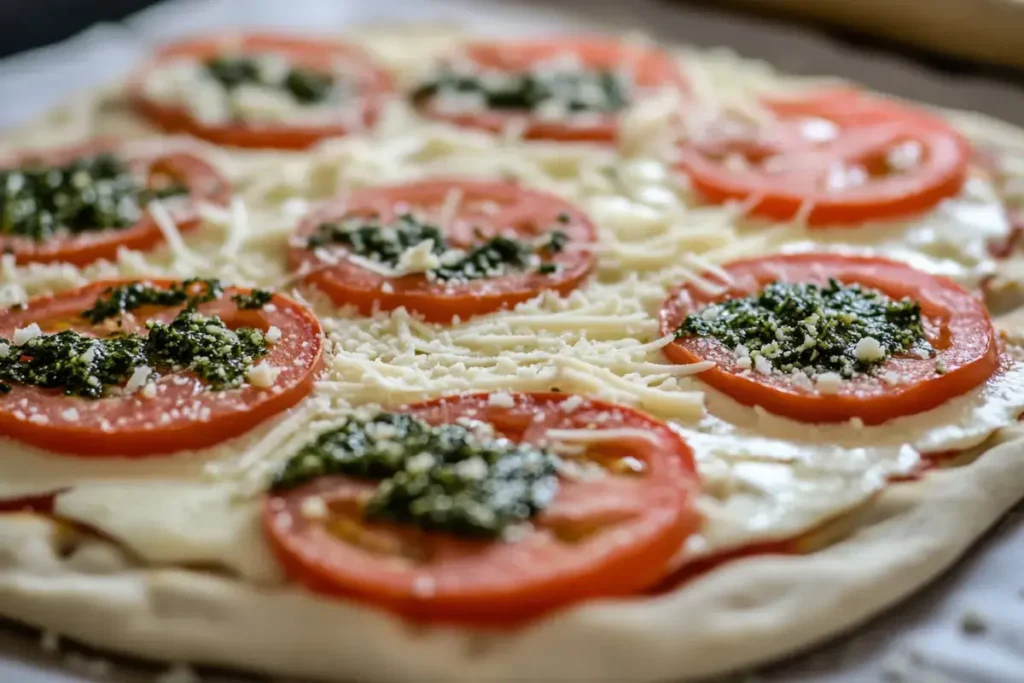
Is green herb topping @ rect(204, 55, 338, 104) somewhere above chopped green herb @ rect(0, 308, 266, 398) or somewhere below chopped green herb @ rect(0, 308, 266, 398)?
below

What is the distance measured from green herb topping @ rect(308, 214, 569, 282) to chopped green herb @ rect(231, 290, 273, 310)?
0.29m

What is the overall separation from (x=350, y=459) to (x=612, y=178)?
5.00 feet

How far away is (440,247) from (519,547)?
3.51 feet

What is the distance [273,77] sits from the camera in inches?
149

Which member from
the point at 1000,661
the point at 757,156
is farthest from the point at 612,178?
the point at 1000,661

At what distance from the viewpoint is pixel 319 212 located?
288 centimetres

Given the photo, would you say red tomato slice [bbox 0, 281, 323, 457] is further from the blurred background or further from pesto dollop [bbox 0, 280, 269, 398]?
the blurred background

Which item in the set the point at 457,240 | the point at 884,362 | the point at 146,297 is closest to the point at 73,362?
the point at 146,297

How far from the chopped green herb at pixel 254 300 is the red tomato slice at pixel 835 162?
1248mm

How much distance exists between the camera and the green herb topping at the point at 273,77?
3.72 m

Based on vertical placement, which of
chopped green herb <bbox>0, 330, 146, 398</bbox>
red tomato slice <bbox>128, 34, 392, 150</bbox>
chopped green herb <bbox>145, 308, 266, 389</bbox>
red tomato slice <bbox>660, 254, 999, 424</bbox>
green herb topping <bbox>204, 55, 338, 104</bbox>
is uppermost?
red tomato slice <bbox>660, 254, 999, 424</bbox>

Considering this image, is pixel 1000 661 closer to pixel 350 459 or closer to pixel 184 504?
pixel 350 459

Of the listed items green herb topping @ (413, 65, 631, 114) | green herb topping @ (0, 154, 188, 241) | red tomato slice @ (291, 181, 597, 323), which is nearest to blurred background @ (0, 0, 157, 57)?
green herb topping @ (0, 154, 188, 241)

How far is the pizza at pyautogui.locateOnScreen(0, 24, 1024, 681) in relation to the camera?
1.81m
